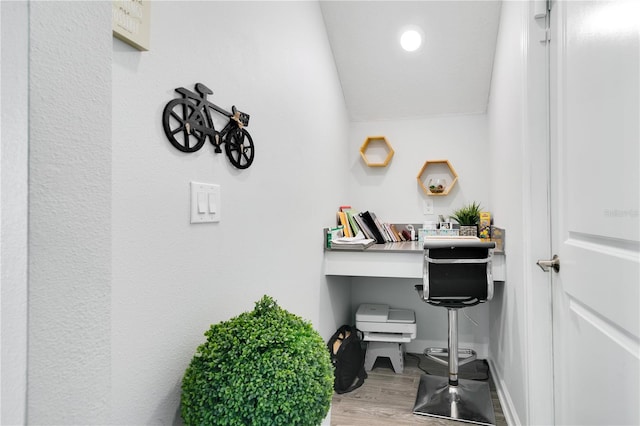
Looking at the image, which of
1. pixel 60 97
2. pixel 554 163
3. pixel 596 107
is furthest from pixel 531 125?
pixel 60 97

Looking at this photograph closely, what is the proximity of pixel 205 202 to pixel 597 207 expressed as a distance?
3.68ft

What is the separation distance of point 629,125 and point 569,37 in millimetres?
574

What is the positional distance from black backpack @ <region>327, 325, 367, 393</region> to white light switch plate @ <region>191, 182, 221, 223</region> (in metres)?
1.49

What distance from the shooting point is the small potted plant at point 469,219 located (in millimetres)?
2664

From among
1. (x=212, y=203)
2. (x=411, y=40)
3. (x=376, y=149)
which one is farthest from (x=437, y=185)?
(x=212, y=203)

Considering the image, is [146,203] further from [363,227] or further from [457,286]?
[363,227]

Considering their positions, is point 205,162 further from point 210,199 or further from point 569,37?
point 569,37

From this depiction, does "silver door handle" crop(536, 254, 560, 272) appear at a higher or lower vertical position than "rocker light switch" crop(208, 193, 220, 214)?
lower

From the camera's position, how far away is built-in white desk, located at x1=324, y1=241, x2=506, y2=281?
7.54 ft

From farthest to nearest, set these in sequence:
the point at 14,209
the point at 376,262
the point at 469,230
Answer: the point at 469,230
the point at 376,262
the point at 14,209

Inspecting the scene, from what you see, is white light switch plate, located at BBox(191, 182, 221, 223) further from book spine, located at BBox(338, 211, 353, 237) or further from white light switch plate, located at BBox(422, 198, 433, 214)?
white light switch plate, located at BBox(422, 198, 433, 214)

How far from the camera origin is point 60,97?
51cm

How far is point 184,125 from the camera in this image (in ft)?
3.27

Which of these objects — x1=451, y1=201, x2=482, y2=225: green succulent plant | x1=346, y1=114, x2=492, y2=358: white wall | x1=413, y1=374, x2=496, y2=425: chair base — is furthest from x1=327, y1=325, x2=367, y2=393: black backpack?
x1=451, y1=201, x2=482, y2=225: green succulent plant
